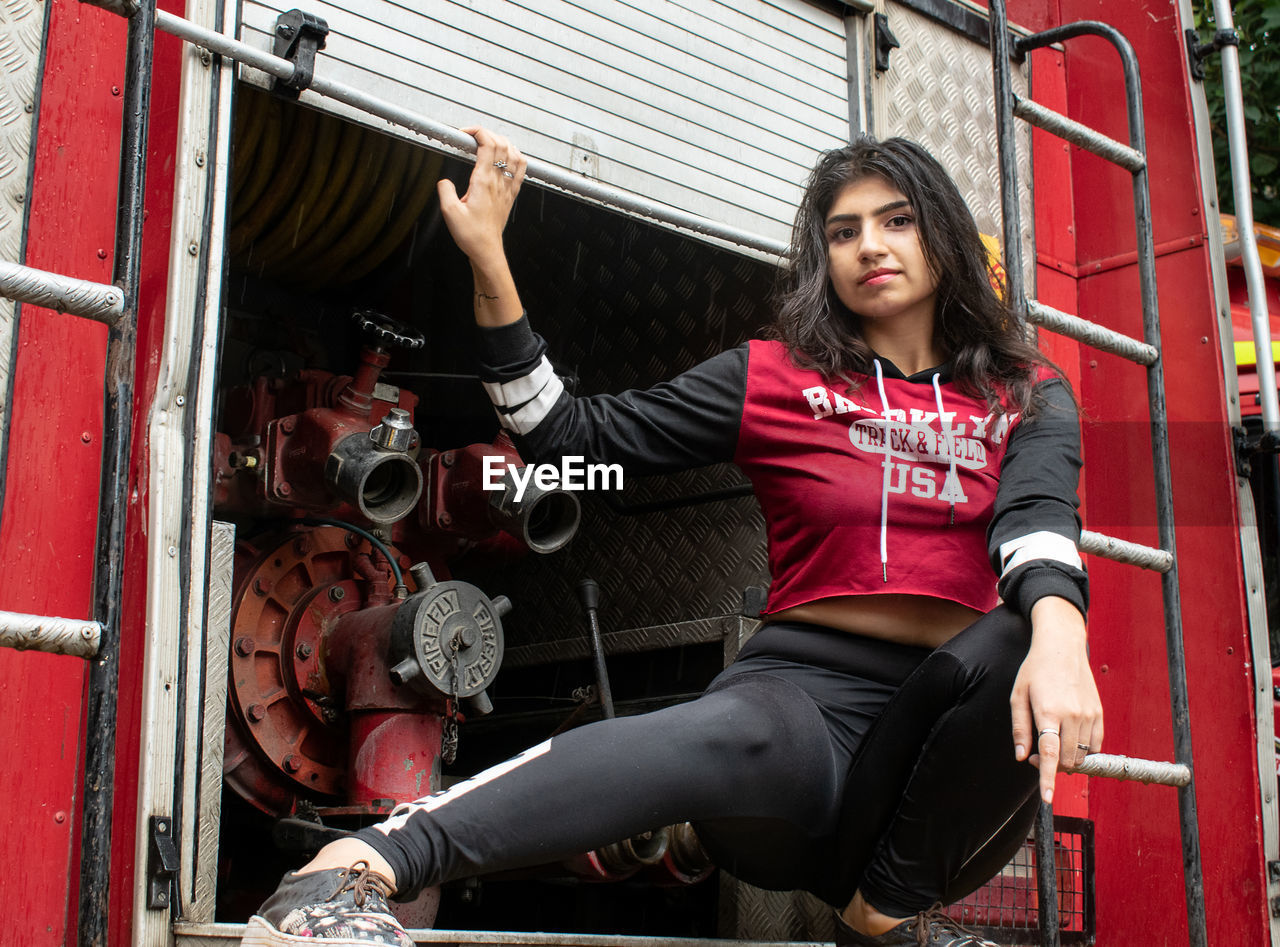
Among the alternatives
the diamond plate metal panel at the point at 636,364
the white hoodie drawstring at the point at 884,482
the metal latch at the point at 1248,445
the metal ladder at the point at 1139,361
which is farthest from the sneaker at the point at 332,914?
the metal latch at the point at 1248,445

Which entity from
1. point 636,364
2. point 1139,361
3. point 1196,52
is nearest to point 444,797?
point 1139,361

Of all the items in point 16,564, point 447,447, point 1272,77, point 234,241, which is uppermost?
point 1272,77

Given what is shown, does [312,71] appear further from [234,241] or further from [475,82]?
[234,241]

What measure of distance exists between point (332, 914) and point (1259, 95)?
24.6 feet

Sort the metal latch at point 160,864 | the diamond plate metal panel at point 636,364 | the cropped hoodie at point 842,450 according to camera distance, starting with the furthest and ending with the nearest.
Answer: the diamond plate metal panel at point 636,364 < the cropped hoodie at point 842,450 < the metal latch at point 160,864

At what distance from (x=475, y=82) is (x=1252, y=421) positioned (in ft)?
8.63

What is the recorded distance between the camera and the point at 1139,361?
2.81m

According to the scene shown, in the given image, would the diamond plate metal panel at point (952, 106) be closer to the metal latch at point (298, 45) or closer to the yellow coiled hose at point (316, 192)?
the yellow coiled hose at point (316, 192)

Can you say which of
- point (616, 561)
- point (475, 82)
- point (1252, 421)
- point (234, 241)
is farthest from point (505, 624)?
point (1252, 421)

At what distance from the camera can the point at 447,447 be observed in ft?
12.3

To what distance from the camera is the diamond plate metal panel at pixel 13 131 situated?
1.95 meters

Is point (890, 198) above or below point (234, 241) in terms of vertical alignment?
below

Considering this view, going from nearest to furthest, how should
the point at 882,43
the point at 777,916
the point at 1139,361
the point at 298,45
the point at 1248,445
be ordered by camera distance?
the point at 298,45 → the point at 1139,361 → the point at 777,916 → the point at 882,43 → the point at 1248,445

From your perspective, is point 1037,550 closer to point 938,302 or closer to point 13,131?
point 938,302
